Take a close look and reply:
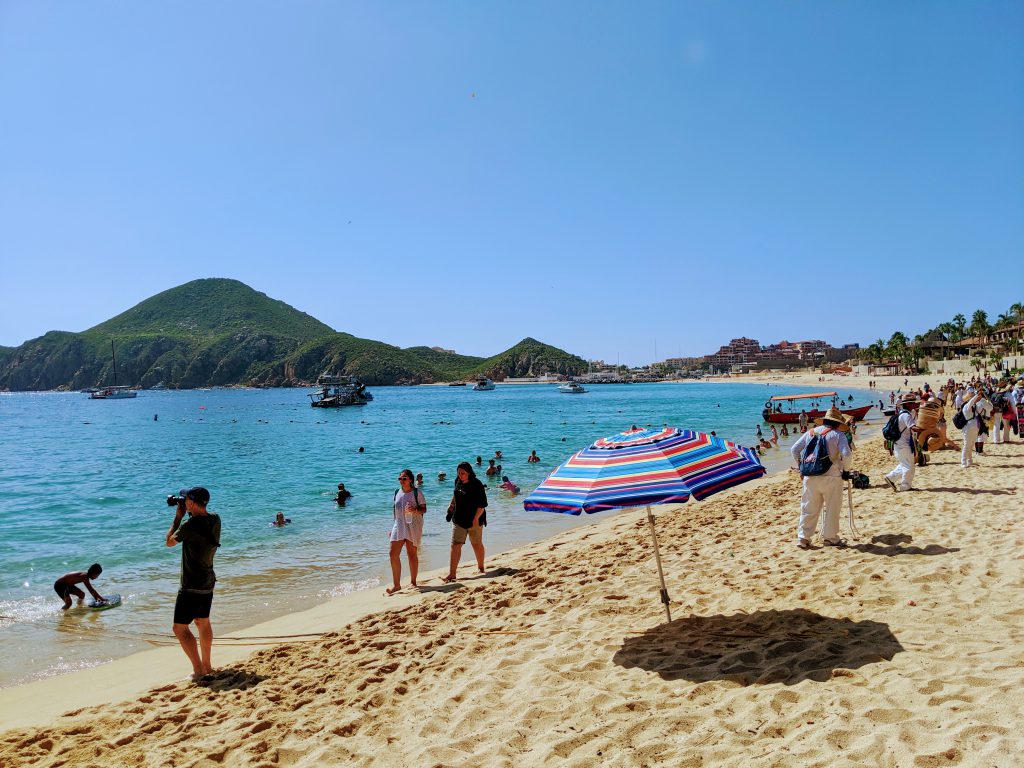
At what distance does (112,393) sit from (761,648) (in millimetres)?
161214

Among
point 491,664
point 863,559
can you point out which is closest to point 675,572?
point 863,559

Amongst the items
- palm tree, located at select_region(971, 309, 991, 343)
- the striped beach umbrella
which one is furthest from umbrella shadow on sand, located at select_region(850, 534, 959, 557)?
palm tree, located at select_region(971, 309, 991, 343)

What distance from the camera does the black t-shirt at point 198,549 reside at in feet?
18.3

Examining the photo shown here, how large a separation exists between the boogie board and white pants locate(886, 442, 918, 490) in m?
13.6

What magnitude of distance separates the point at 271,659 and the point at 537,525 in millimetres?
9012

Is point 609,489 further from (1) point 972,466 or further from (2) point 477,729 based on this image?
(1) point 972,466

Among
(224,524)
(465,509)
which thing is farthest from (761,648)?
(224,524)

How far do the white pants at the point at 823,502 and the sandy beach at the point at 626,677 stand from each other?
324 millimetres

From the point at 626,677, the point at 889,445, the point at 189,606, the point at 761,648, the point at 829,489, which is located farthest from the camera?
the point at 889,445

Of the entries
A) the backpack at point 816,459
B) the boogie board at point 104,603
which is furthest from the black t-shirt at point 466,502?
the boogie board at point 104,603

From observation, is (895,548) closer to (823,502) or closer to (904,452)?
(823,502)

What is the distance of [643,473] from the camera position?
189 inches

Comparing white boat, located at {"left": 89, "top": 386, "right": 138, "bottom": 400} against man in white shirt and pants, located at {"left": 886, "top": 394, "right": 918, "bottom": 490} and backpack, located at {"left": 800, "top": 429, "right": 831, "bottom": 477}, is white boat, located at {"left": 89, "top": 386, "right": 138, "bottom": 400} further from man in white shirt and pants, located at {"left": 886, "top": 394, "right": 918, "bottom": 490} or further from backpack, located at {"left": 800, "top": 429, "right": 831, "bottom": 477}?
backpack, located at {"left": 800, "top": 429, "right": 831, "bottom": 477}

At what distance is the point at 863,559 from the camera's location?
7.20m
